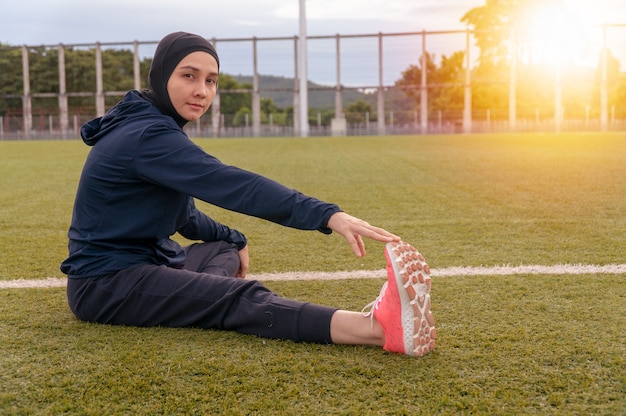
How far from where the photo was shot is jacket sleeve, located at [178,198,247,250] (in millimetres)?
2928

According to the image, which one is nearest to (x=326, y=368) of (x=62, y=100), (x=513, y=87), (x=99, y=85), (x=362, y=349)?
(x=362, y=349)

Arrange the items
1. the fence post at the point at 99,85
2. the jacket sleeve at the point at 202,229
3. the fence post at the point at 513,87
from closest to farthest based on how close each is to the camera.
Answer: the jacket sleeve at the point at 202,229 → the fence post at the point at 513,87 → the fence post at the point at 99,85

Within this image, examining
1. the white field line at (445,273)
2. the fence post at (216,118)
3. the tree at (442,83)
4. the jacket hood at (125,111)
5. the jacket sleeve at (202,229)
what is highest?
the tree at (442,83)

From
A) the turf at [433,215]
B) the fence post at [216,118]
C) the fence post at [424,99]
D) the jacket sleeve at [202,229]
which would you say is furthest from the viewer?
the fence post at [216,118]

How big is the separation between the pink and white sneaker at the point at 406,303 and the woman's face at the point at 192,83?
846 mm

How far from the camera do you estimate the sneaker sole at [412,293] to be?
2074 millimetres

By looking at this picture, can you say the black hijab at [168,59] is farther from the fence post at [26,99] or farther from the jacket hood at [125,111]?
the fence post at [26,99]

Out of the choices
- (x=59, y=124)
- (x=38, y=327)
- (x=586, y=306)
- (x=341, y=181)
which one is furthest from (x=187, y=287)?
(x=59, y=124)

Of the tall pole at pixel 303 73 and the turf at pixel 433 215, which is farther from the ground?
the tall pole at pixel 303 73

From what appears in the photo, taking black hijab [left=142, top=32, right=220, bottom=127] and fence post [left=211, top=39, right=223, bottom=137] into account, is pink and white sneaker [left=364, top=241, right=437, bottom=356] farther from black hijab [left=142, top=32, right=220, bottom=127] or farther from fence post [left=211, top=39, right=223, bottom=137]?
fence post [left=211, top=39, right=223, bottom=137]

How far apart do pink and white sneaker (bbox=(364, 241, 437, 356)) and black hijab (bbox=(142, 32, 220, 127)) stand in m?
0.95

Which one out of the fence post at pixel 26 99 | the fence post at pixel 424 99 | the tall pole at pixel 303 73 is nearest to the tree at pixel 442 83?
the fence post at pixel 424 99

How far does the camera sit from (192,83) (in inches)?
96.6

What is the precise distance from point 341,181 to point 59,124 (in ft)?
132
